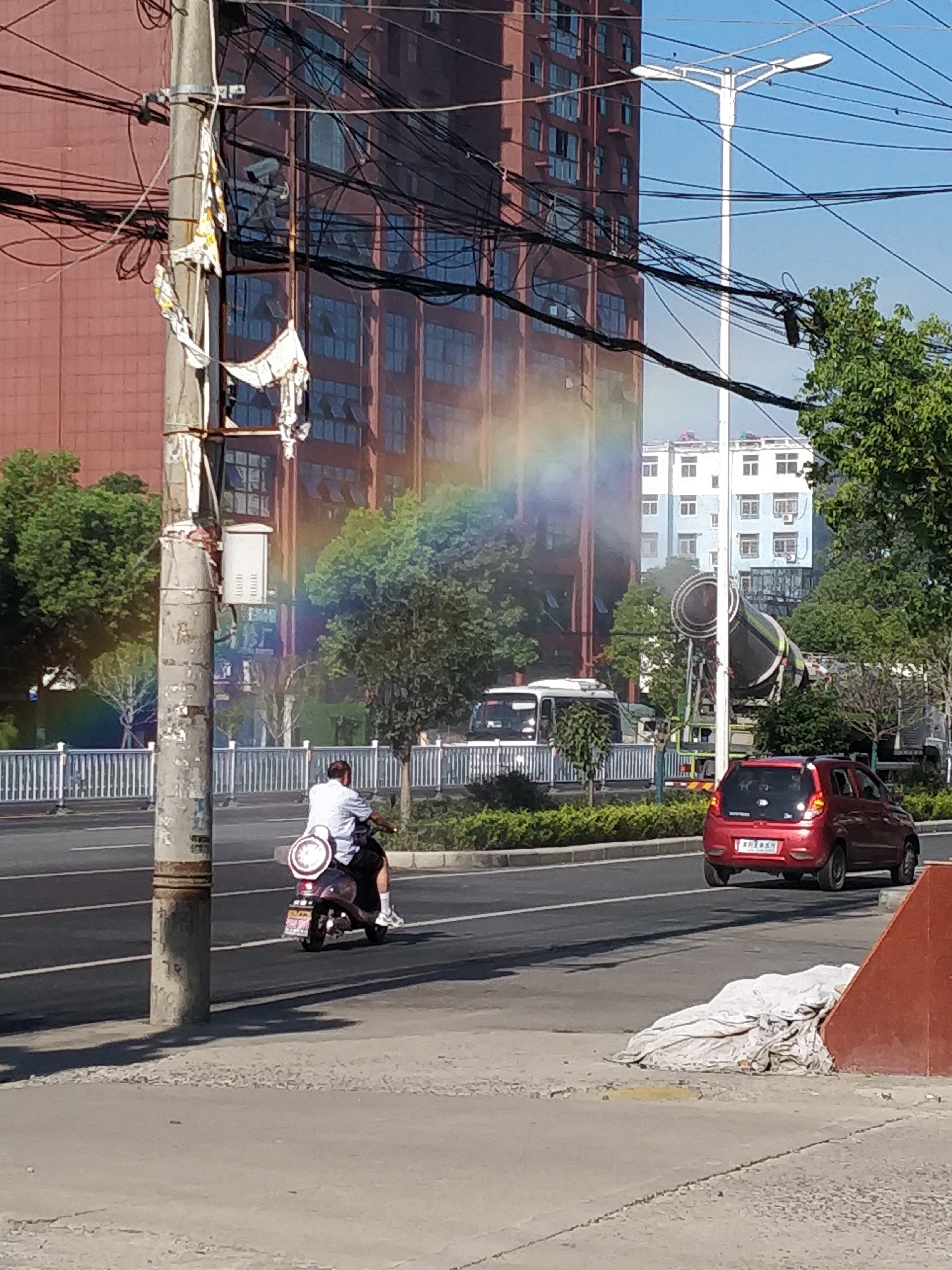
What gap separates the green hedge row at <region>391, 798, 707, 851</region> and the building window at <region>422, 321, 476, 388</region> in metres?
57.6

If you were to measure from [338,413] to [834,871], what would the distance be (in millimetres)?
62417

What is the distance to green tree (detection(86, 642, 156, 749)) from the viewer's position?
2360 inches

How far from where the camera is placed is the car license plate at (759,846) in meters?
22.9

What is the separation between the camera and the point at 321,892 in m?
15.8

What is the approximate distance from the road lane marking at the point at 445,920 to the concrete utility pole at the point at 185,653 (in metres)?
3.11

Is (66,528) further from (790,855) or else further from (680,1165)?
(680,1165)

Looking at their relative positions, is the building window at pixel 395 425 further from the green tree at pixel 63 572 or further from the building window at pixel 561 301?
the green tree at pixel 63 572

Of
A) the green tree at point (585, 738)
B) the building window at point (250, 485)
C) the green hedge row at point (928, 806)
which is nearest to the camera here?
the green tree at point (585, 738)

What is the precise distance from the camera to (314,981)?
14180mm

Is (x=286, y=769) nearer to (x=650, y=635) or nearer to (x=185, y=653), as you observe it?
(x=185, y=653)

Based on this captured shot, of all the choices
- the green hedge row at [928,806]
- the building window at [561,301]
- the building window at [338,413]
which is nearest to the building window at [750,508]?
the building window at [561,301]

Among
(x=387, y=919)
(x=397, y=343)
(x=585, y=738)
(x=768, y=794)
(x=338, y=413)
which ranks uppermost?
(x=397, y=343)

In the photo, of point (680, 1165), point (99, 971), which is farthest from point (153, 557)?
point (680, 1165)

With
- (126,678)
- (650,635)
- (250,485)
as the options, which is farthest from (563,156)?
(126,678)
